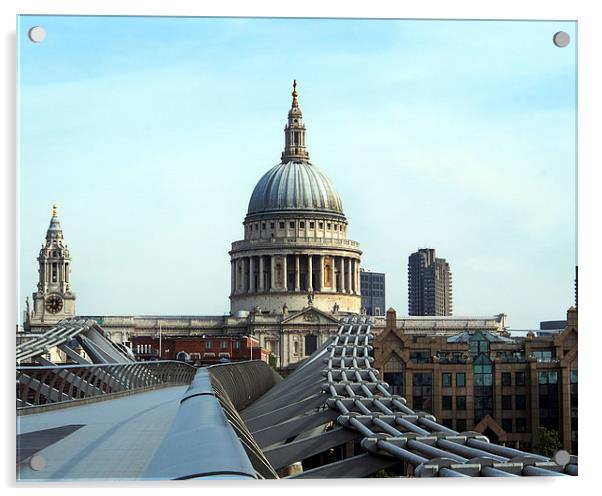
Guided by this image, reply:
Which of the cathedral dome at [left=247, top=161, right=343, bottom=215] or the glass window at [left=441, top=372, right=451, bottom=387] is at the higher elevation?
the cathedral dome at [left=247, top=161, right=343, bottom=215]

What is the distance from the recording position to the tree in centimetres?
3740

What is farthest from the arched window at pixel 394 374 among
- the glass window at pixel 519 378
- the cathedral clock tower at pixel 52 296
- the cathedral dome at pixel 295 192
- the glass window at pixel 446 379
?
the cathedral dome at pixel 295 192

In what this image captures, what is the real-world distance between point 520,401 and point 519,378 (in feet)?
5.52

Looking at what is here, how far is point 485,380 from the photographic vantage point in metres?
51.2

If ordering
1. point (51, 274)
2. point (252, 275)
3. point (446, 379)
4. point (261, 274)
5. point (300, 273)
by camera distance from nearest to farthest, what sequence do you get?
point (446, 379)
point (51, 274)
point (261, 274)
point (252, 275)
point (300, 273)

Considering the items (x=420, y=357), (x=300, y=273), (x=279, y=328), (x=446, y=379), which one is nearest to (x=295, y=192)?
(x=300, y=273)

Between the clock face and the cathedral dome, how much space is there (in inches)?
1902

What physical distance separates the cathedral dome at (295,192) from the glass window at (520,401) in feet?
397

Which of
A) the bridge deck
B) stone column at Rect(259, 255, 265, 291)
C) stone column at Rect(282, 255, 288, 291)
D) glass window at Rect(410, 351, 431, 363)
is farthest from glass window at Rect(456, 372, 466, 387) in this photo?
stone column at Rect(259, 255, 265, 291)

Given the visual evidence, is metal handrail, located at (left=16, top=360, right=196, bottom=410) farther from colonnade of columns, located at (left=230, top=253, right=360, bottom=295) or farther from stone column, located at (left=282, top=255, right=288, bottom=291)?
colonnade of columns, located at (left=230, top=253, right=360, bottom=295)

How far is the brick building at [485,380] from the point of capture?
42.5 metres

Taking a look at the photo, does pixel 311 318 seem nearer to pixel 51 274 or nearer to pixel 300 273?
pixel 300 273

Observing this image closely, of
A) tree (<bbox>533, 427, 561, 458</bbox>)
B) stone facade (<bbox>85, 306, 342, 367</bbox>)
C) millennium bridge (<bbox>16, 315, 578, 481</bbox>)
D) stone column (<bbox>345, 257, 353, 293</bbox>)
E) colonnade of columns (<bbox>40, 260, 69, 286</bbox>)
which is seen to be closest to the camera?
millennium bridge (<bbox>16, 315, 578, 481</bbox>)

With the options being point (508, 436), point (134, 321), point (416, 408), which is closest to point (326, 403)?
point (508, 436)
